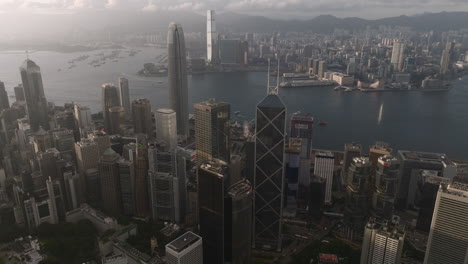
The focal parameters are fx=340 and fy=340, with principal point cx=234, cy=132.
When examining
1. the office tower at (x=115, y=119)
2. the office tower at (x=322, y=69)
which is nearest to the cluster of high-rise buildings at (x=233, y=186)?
the office tower at (x=115, y=119)

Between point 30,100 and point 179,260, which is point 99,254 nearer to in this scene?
point 179,260

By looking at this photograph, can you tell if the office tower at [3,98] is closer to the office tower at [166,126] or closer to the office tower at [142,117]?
the office tower at [142,117]

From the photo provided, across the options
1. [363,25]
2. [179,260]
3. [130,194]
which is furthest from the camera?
[363,25]

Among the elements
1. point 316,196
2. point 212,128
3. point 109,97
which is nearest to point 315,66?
point 109,97

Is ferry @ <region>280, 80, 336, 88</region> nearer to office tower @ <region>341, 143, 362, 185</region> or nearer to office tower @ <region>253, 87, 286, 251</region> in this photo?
office tower @ <region>341, 143, 362, 185</region>

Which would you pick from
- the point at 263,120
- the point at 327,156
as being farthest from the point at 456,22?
the point at 263,120

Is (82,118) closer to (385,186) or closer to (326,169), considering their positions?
(326,169)
